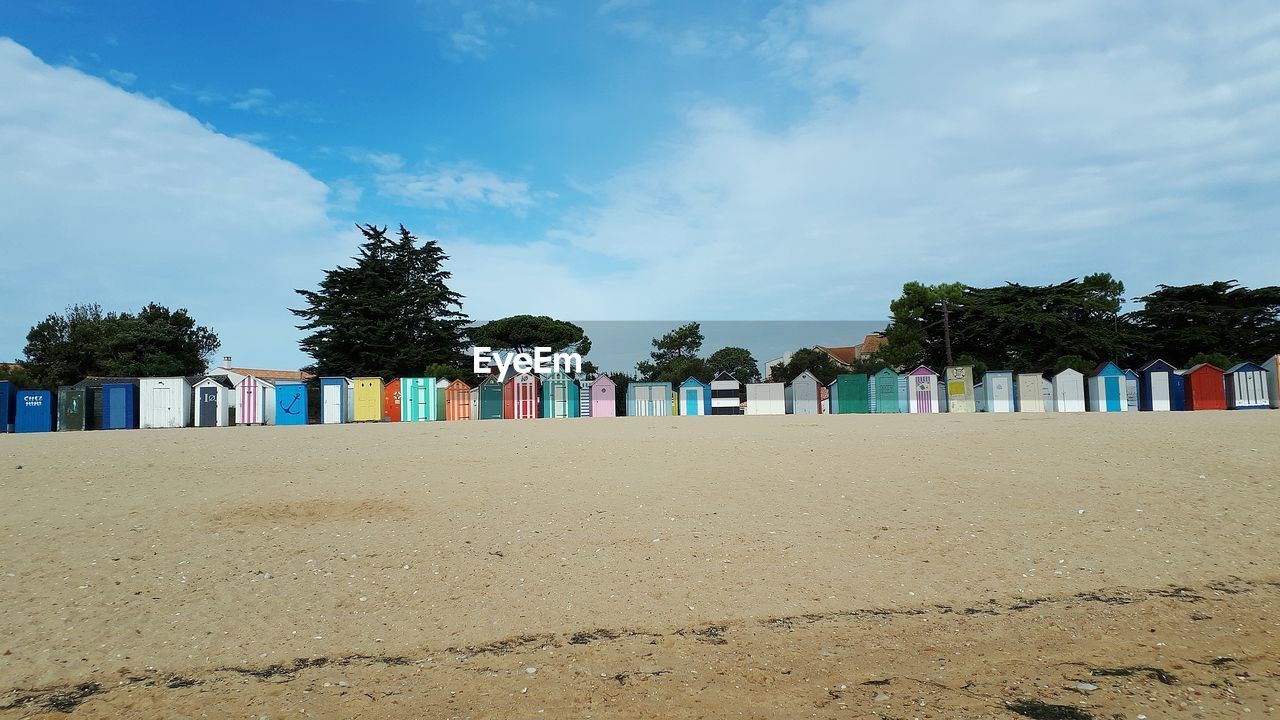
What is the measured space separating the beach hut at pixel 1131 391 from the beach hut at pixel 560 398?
81.1 feet

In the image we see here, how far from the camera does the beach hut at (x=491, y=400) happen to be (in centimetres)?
3300

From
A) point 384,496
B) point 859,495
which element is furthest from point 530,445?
point 859,495

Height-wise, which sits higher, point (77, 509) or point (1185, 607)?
point (77, 509)

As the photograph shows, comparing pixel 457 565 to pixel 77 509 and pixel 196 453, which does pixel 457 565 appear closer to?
pixel 77 509

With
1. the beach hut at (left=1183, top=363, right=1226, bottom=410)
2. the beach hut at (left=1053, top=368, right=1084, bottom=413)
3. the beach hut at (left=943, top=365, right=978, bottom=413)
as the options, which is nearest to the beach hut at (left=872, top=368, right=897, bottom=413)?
the beach hut at (left=943, top=365, right=978, bottom=413)

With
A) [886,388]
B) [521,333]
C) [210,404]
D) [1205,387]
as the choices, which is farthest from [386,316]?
[1205,387]

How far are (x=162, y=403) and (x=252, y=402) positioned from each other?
324 centimetres

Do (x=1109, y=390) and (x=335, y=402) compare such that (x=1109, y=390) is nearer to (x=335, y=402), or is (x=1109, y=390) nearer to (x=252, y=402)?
(x=335, y=402)

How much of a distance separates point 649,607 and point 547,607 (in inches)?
34.0

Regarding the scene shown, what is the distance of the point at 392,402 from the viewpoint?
32312 mm

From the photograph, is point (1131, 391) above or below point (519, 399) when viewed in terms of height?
below

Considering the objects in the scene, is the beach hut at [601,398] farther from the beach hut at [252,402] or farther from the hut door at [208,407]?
the hut door at [208,407]

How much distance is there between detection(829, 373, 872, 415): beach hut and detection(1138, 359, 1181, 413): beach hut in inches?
484

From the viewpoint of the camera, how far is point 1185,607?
240 inches
